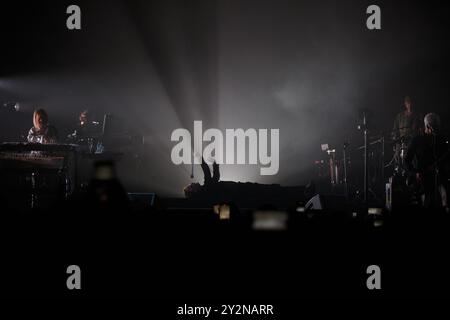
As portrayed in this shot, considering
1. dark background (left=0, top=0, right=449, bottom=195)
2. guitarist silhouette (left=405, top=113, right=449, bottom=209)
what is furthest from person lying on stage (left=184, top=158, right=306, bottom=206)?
dark background (left=0, top=0, right=449, bottom=195)

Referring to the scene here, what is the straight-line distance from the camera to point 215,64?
1405 centimetres

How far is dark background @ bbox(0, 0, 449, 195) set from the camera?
43.2ft

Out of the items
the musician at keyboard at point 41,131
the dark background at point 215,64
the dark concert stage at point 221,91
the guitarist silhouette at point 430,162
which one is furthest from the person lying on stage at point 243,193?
the dark background at point 215,64

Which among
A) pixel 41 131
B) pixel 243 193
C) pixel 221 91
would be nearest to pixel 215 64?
pixel 221 91

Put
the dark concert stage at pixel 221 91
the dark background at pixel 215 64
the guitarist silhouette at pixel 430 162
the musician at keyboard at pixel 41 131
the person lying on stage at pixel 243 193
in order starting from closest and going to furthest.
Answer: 1. the person lying on stage at pixel 243 193
2. the guitarist silhouette at pixel 430 162
3. the musician at keyboard at pixel 41 131
4. the dark concert stage at pixel 221 91
5. the dark background at pixel 215 64

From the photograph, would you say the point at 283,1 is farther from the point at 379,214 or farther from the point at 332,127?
the point at 379,214

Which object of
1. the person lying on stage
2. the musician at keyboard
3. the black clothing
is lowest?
the person lying on stage

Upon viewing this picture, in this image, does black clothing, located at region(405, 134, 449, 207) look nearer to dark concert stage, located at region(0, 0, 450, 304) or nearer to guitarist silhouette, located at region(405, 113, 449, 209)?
guitarist silhouette, located at region(405, 113, 449, 209)

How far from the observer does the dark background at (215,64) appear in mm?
13156

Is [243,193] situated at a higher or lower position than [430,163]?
lower

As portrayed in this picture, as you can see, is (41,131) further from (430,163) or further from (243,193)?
(430,163)

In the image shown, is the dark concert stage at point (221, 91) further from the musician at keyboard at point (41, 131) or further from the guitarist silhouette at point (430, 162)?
the guitarist silhouette at point (430, 162)

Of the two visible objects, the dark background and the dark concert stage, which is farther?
the dark background
